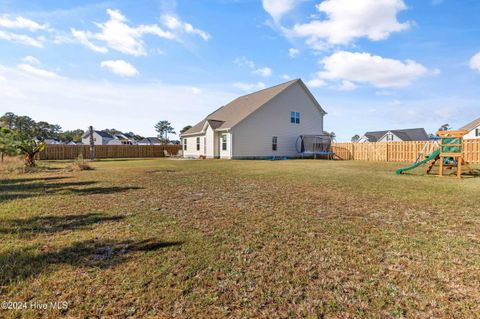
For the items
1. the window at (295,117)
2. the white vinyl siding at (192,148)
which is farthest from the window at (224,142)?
the window at (295,117)

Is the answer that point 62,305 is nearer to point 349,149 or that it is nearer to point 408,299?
point 408,299

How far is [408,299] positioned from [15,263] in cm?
412

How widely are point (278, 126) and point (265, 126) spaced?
1.50 metres

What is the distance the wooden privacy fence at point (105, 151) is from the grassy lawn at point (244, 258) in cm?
2673

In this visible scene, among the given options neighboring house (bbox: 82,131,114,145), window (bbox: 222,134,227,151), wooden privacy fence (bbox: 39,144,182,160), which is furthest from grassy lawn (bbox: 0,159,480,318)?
neighboring house (bbox: 82,131,114,145)

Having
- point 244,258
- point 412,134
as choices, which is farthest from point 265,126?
point 412,134

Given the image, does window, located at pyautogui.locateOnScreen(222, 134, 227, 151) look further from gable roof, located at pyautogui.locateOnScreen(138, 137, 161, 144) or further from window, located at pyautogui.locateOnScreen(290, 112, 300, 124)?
gable roof, located at pyautogui.locateOnScreen(138, 137, 161, 144)

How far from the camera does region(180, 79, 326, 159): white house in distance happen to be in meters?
22.7

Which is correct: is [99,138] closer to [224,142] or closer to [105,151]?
[105,151]

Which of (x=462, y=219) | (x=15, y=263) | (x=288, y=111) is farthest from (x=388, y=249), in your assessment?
(x=288, y=111)

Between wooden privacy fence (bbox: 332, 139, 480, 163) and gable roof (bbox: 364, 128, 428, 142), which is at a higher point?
gable roof (bbox: 364, 128, 428, 142)

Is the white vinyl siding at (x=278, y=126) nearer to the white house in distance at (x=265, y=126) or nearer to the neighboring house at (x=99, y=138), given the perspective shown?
the white house in distance at (x=265, y=126)

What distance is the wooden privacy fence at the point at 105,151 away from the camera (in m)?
27.8

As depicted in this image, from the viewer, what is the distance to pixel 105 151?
3164 cm
